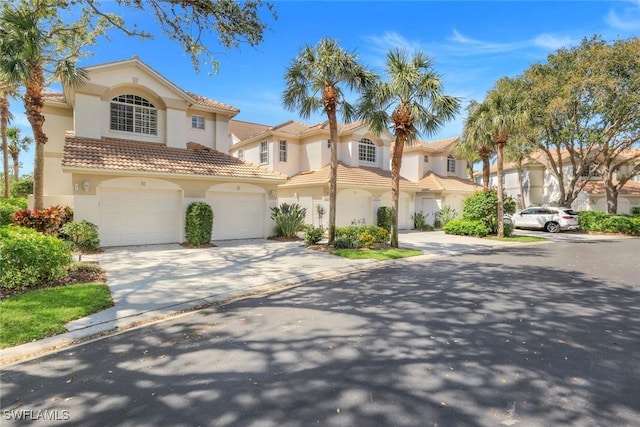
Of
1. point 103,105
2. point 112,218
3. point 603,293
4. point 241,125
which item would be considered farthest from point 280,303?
point 241,125

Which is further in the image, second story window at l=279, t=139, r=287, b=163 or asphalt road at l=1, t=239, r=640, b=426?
second story window at l=279, t=139, r=287, b=163

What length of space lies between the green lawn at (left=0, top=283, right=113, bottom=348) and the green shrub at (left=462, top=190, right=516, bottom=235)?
1900cm

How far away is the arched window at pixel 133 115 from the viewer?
15.6 metres

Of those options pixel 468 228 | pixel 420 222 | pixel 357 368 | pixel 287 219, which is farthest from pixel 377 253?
pixel 420 222

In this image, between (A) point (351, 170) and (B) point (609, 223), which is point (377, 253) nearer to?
(A) point (351, 170)

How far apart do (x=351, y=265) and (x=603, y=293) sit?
6.34 metres

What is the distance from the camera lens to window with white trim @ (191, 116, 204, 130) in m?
18.5

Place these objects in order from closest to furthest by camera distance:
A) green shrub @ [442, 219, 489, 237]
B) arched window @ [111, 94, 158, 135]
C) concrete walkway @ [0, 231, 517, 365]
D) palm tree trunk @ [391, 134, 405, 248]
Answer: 1. concrete walkway @ [0, 231, 517, 365]
2. palm tree trunk @ [391, 134, 405, 248]
3. arched window @ [111, 94, 158, 135]
4. green shrub @ [442, 219, 489, 237]

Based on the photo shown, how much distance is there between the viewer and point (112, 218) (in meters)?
13.5

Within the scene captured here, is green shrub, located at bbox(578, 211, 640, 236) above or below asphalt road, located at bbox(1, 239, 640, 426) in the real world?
above

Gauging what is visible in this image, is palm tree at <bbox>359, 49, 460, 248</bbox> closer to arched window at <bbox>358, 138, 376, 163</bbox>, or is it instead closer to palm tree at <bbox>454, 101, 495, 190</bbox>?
palm tree at <bbox>454, 101, 495, 190</bbox>

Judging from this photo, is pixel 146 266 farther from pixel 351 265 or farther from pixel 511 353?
pixel 511 353

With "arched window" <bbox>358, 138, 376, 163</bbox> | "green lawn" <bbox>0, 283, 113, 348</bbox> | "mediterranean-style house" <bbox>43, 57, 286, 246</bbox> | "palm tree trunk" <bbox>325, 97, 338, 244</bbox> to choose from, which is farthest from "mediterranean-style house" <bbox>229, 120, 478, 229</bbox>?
"green lawn" <bbox>0, 283, 113, 348</bbox>

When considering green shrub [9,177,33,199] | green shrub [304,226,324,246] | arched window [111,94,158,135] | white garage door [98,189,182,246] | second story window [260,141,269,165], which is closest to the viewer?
white garage door [98,189,182,246]
